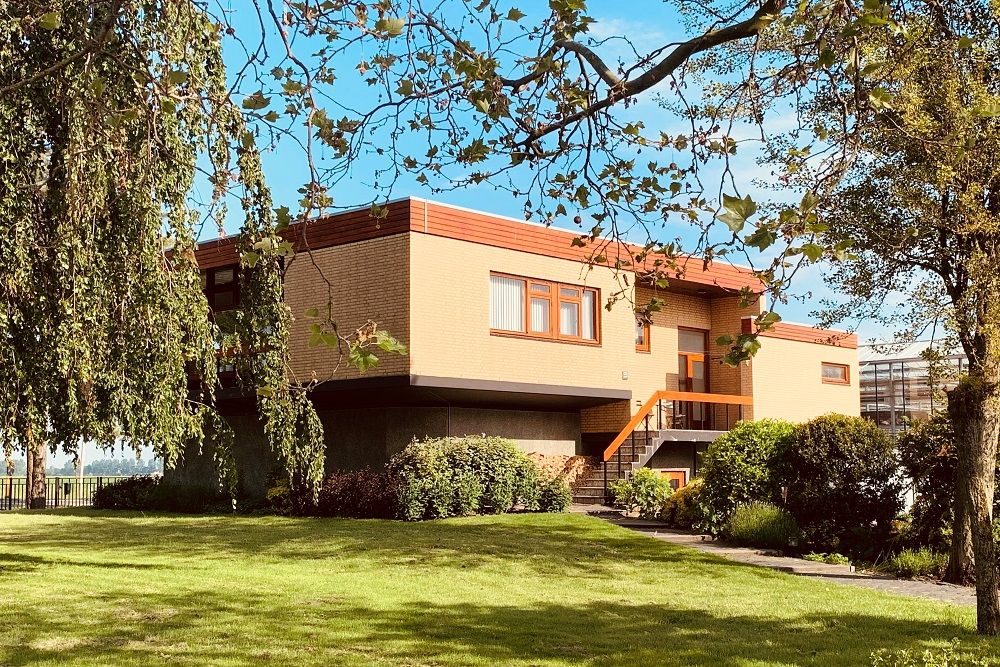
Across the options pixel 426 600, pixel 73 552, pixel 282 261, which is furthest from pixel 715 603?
pixel 282 261

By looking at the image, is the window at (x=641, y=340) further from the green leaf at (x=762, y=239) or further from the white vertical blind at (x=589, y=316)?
Answer: the green leaf at (x=762, y=239)

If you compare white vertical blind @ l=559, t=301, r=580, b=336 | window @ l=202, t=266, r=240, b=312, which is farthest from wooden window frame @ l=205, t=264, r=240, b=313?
white vertical blind @ l=559, t=301, r=580, b=336

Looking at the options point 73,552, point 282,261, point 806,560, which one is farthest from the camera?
point 282,261

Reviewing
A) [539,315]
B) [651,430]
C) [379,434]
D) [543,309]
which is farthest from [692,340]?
[379,434]

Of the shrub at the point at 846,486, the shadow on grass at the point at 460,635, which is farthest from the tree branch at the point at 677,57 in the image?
the shrub at the point at 846,486

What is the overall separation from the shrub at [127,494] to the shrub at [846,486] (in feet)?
53.8

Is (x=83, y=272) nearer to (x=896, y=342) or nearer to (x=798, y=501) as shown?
(x=896, y=342)

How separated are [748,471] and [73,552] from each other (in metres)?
10.4

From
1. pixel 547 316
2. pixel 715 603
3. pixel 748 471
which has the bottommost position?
pixel 715 603

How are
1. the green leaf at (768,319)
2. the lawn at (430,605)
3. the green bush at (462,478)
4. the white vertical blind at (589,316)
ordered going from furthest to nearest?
1. the white vertical blind at (589,316)
2. the green bush at (462,478)
3. the lawn at (430,605)
4. the green leaf at (768,319)

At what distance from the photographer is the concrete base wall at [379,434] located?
77.8 feet

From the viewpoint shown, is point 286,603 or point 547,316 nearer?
point 286,603

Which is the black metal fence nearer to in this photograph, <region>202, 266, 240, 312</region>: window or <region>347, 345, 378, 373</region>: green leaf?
<region>202, 266, 240, 312</region>: window

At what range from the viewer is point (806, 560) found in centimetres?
1548
